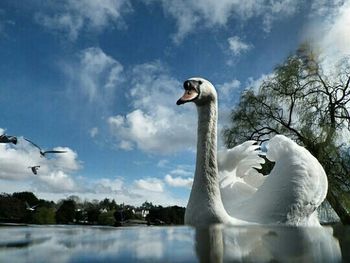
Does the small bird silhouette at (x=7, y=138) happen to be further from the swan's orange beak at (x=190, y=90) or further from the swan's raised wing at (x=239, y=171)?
the swan's raised wing at (x=239, y=171)

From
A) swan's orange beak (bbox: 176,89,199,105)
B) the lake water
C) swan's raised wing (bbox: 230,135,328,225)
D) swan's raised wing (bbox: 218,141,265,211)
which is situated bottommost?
the lake water

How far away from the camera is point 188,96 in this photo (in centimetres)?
683

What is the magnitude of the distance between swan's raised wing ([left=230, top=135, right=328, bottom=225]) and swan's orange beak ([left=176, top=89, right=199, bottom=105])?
2.01 m

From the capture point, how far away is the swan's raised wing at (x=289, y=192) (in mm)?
6520

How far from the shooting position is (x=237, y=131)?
19656mm

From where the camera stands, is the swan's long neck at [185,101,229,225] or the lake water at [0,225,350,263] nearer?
the lake water at [0,225,350,263]

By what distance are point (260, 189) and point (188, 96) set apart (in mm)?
2166

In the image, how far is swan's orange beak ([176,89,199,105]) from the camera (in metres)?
6.59

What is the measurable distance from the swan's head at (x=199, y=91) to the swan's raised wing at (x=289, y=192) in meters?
1.76

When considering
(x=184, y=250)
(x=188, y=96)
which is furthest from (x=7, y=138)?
(x=184, y=250)

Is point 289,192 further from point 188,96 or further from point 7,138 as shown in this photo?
point 7,138

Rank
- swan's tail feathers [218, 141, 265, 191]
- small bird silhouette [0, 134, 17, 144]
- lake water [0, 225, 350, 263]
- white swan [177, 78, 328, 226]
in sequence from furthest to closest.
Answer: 1. swan's tail feathers [218, 141, 265, 191]
2. small bird silhouette [0, 134, 17, 144]
3. white swan [177, 78, 328, 226]
4. lake water [0, 225, 350, 263]

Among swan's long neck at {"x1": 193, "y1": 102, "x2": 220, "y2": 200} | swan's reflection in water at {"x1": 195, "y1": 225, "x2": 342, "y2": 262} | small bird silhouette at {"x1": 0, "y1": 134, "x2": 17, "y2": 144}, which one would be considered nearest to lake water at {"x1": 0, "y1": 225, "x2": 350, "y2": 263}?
swan's reflection in water at {"x1": 195, "y1": 225, "x2": 342, "y2": 262}

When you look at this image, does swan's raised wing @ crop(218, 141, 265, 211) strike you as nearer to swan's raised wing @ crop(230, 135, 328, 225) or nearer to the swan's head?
swan's raised wing @ crop(230, 135, 328, 225)
